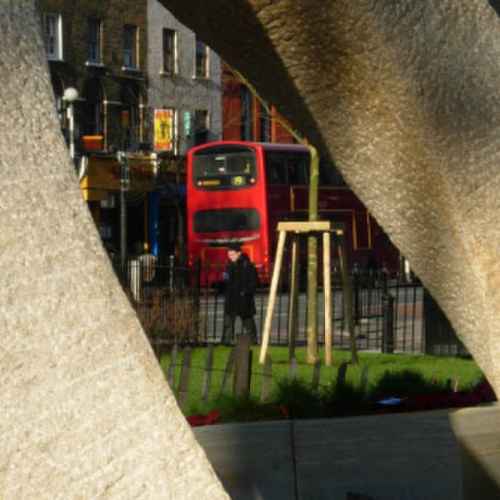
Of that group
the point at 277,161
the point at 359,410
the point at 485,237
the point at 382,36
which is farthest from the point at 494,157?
the point at 277,161

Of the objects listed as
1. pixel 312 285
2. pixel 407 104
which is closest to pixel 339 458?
pixel 407 104

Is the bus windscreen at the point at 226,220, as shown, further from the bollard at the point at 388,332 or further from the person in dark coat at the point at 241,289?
the bollard at the point at 388,332

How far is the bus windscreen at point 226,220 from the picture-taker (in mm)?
40188

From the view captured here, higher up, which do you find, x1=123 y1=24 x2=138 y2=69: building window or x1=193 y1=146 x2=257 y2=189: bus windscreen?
x1=123 y1=24 x2=138 y2=69: building window

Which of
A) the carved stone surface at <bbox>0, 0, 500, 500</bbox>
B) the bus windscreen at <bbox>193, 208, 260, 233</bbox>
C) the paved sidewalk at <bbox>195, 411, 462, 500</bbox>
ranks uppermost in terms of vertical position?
the carved stone surface at <bbox>0, 0, 500, 500</bbox>

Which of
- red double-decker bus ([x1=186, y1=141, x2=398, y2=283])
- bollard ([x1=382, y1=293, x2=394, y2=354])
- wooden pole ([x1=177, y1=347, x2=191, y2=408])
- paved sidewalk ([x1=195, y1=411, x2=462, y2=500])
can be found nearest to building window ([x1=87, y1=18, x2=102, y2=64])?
red double-decker bus ([x1=186, y1=141, x2=398, y2=283])

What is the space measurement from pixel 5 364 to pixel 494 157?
1611 millimetres

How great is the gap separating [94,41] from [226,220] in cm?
1289

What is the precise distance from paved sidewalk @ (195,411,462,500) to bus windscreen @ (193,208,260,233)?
32.5m

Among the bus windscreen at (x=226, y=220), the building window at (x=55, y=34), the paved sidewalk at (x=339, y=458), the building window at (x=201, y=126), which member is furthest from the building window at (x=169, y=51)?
the paved sidewalk at (x=339, y=458)

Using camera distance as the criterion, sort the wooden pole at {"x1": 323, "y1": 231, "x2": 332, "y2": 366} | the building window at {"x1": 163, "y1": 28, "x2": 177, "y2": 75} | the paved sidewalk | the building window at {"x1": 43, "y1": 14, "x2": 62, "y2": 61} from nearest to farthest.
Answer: the paved sidewalk
the wooden pole at {"x1": 323, "y1": 231, "x2": 332, "y2": 366}
the building window at {"x1": 43, "y1": 14, "x2": 62, "y2": 61}
the building window at {"x1": 163, "y1": 28, "x2": 177, "y2": 75}

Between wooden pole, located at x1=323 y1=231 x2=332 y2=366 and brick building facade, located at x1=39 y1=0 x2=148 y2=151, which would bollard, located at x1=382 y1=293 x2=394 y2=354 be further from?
brick building facade, located at x1=39 y1=0 x2=148 y2=151

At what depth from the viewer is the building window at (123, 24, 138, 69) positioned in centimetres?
5256

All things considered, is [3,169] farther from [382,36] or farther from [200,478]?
[382,36]
